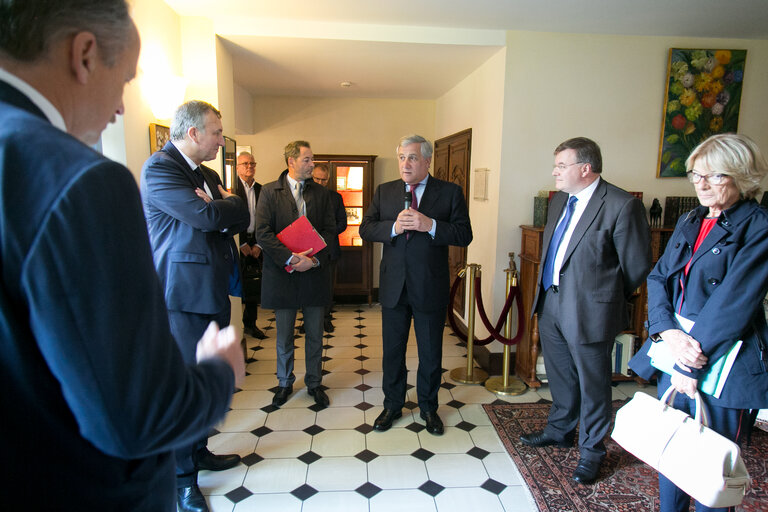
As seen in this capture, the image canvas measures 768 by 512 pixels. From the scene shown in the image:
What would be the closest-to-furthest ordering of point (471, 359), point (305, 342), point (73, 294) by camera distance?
point (73, 294), point (305, 342), point (471, 359)

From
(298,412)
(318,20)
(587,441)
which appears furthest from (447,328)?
(318,20)

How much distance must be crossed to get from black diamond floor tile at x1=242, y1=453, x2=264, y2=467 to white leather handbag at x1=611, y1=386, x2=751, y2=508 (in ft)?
6.68

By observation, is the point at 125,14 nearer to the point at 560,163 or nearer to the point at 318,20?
the point at 560,163

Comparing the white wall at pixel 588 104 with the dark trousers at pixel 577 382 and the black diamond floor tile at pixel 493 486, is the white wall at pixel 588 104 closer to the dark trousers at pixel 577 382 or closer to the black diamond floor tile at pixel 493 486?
the dark trousers at pixel 577 382

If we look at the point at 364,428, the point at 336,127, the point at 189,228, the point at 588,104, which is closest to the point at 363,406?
the point at 364,428

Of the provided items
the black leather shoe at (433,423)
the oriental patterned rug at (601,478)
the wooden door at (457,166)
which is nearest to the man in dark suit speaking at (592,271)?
the oriental patterned rug at (601,478)

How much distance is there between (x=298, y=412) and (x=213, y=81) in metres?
2.75

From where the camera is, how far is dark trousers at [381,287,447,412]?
3.10 m

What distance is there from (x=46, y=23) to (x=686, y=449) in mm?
2152

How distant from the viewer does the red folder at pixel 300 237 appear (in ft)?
10.9

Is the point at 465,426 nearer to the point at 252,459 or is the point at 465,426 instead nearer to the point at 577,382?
the point at 577,382

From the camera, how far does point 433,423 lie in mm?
3186

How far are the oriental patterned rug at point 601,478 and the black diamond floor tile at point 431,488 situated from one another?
1.67 ft

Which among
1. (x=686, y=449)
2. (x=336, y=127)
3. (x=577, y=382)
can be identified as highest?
(x=336, y=127)
